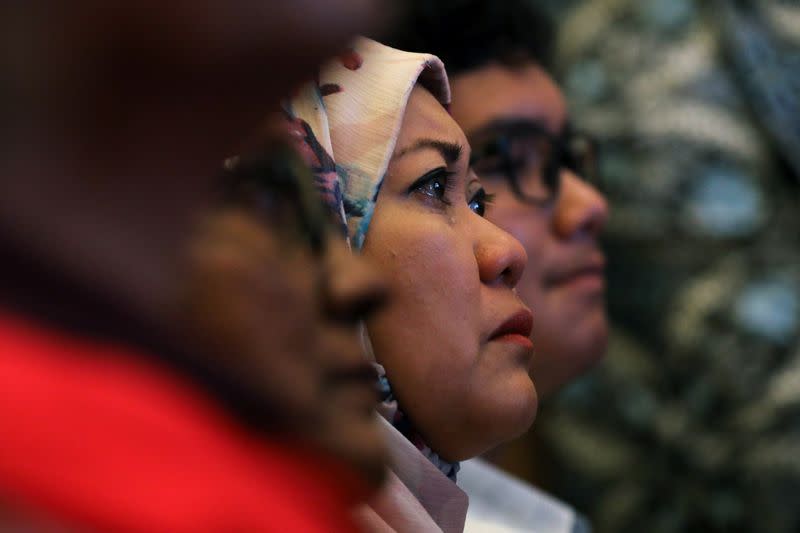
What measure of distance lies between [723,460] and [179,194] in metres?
1.84

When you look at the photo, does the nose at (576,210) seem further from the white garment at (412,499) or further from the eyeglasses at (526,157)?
the white garment at (412,499)

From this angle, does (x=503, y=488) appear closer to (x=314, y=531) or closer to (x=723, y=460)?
(x=723, y=460)

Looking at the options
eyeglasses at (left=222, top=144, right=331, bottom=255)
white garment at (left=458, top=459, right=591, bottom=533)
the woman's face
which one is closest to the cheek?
the woman's face

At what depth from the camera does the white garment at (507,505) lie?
132 cm

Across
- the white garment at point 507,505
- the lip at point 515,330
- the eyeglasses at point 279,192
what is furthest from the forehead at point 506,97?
the eyeglasses at point 279,192

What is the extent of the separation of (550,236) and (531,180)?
0.25 ft

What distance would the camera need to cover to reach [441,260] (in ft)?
2.67

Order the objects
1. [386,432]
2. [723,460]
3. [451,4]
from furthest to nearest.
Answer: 1. [723,460]
2. [451,4]
3. [386,432]

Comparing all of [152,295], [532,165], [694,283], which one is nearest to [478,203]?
[532,165]

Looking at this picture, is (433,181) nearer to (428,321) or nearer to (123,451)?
(428,321)

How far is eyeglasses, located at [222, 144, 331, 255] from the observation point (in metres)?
0.48

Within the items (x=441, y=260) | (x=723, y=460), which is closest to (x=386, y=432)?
(x=441, y=260)

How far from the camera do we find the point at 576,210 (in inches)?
52.6

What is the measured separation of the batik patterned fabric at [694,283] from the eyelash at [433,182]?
52.2 inches
